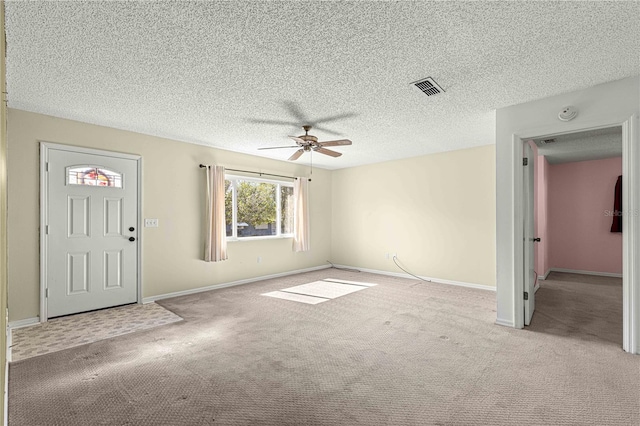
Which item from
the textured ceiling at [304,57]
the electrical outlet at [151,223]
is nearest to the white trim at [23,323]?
the electrical outlet at [151,223]

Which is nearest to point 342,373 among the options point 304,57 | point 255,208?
point 304,57

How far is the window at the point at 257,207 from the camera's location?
565 centimetres

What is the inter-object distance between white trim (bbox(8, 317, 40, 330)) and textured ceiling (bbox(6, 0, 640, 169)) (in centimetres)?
241

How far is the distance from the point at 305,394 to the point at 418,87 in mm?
2794

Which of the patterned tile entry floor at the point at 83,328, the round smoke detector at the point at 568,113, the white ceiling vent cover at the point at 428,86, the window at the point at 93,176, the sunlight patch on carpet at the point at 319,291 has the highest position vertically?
the white ceiling vent cover at the point at 428,86

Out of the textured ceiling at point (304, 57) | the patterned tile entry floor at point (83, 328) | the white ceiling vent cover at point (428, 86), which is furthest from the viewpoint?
the patterned tile entry floor at point (83, 328)

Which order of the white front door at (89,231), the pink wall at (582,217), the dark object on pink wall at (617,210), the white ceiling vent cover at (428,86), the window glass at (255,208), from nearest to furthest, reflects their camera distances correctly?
the white ceiling vent cover at (428,86) → the white front door at (89,231) → the window glass at (255,208) → the dark object on pink wall at (617,210) → the pink wall at (582,217)

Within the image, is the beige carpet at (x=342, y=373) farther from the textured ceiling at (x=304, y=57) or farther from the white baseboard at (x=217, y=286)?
the textured ceiling at (x=304, y=57)

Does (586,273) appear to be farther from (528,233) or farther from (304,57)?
(304,57)

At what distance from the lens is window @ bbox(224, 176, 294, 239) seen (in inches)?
223

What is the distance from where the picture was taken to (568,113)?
2.99 metres

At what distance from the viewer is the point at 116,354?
2744 mm

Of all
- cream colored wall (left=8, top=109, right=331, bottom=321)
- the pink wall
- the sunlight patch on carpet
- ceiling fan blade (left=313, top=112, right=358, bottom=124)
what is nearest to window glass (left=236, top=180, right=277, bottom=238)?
cream colored wall (left=8, top=109, right=331, bottom=321)

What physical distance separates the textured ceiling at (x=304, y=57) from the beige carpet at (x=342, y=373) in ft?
8.07
